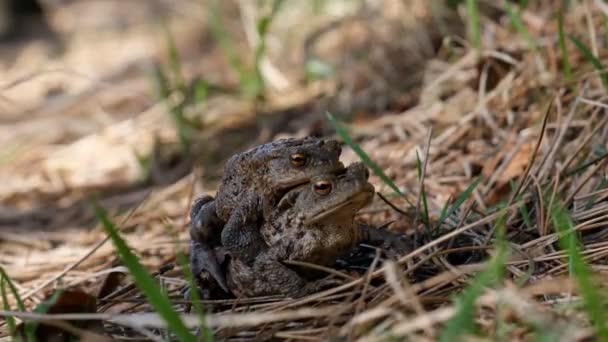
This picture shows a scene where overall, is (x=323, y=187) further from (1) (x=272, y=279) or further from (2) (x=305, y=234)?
(1) (x=272, y=279)

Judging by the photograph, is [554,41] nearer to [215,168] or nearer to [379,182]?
[379,182]

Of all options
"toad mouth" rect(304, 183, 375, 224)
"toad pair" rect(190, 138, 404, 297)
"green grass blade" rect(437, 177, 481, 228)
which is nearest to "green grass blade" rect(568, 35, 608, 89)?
→ "green grass blade" rect(437, 177, 481, 228)

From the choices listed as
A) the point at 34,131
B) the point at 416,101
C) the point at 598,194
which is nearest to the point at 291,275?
the point at 598,194

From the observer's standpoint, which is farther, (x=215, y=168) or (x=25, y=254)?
(x=215, y=168)

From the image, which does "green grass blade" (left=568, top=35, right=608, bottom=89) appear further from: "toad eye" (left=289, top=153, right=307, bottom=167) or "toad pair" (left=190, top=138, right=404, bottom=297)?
"toad eye" (left=289, top=153, right=307, bottom=167)

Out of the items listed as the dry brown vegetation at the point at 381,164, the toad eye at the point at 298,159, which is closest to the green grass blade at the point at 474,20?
the dry brown vegetation at the point at 381,164

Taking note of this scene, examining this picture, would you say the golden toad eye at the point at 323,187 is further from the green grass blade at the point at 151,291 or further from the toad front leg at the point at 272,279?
the green grass blade at the point at 151,291

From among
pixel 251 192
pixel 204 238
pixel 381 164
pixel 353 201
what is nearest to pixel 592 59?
pixel 381 164
